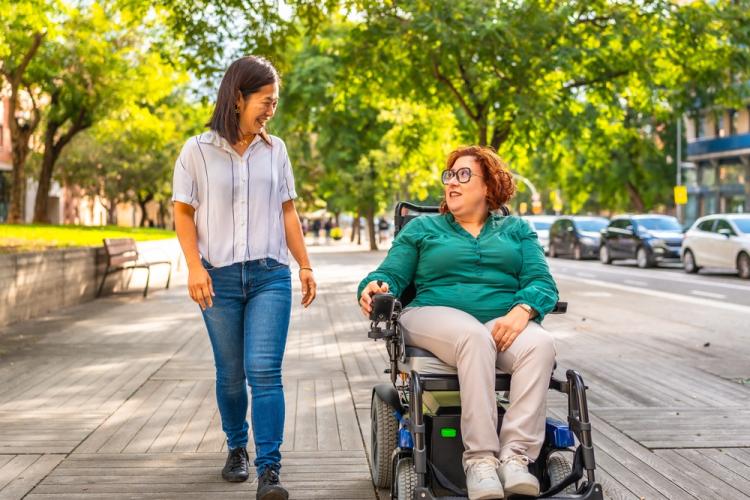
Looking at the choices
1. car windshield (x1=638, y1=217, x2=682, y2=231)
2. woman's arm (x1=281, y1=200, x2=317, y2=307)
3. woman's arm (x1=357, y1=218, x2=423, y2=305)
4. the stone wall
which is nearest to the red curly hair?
A: woman's arm (x1=357, y1=218, x2=423, y2=305)

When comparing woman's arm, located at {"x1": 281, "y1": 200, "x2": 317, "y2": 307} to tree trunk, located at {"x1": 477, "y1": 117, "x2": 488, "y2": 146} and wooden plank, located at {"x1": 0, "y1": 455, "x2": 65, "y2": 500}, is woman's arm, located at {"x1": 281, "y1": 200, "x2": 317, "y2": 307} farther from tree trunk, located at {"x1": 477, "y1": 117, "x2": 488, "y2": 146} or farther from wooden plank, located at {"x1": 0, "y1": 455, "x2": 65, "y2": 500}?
tree trunk, located at {"x1": 477, "y1": 117, "x2": 488, "y2": 146}

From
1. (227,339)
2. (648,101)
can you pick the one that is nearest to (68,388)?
(227,339)

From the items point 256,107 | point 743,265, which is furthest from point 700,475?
point 743,265

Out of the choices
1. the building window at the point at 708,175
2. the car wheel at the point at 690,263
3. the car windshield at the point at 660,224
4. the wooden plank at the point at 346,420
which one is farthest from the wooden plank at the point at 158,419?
the building window at the point at 708,175

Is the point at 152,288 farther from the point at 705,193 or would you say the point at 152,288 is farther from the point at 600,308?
the point at 705,193

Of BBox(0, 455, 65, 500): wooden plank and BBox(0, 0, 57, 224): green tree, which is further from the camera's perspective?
BBox(0, 0, 57, 224): green tree

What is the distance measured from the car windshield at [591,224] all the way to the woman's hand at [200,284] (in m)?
31.8

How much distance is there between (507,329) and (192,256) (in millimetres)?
1372

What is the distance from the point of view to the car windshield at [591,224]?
35.4m

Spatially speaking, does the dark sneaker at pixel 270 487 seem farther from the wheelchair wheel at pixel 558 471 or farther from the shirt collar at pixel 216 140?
the shirt collar at pixel 216 140

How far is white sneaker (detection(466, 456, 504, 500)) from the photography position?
11.6 ft

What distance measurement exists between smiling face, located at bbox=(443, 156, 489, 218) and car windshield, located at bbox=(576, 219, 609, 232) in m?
31.5

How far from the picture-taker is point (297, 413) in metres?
6.53

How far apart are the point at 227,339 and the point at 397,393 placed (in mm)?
779
